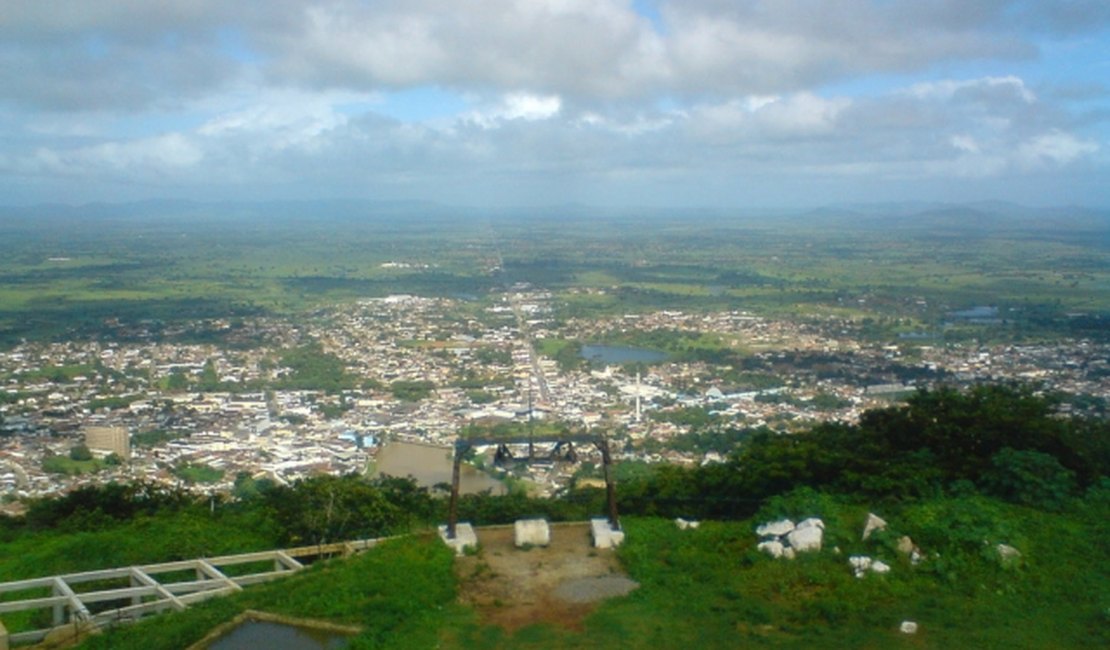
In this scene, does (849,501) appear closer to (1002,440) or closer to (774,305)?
(1002,440)

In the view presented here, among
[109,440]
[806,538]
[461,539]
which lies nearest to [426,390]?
[109,440]

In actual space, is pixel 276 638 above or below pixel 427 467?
above

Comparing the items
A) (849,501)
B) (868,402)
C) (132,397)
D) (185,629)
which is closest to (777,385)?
(868,402)

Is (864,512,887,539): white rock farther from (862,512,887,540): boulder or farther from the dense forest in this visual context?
the dense forest

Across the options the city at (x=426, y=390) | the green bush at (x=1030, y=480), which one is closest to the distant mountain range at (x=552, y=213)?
the city at (x=426, y=390)

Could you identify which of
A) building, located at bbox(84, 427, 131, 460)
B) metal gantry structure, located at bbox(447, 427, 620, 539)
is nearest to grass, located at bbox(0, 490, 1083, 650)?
metal gantry structure, located at bbox(447, 427, 620, 539)

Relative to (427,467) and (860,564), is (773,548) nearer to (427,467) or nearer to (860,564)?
(860,564)
